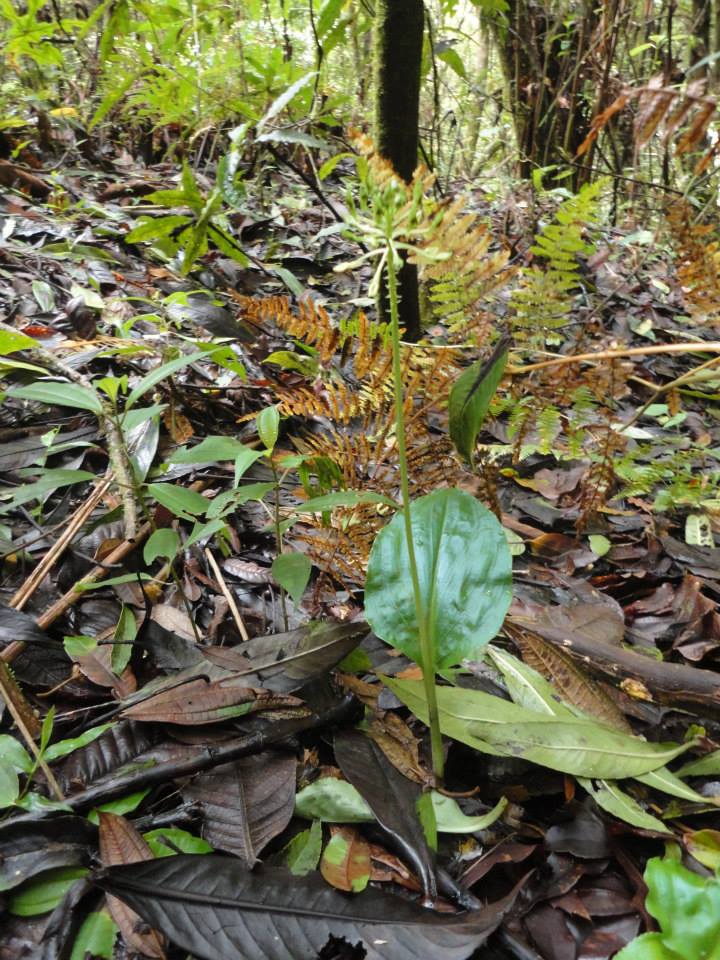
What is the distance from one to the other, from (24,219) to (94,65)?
6.86ft

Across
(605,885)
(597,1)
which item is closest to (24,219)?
(605,885)

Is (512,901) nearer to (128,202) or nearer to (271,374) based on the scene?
(271,374)

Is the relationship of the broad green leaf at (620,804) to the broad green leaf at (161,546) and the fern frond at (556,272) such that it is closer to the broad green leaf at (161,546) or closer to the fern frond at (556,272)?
the broad green leaf at (161,546)

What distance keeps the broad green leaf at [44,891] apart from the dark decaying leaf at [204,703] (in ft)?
0.70

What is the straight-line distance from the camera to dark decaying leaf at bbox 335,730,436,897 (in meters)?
0.85

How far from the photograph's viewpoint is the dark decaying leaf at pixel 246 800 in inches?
33.8

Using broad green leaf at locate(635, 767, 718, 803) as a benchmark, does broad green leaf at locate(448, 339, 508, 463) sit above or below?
above

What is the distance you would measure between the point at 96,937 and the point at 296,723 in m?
0.36

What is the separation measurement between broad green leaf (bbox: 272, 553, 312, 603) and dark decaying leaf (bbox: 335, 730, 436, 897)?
9.3 inches

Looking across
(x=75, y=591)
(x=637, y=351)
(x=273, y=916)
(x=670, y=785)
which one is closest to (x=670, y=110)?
(x=637, y=351)

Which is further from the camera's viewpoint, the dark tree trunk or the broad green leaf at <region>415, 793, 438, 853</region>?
the dark tree trunk

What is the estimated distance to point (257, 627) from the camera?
1283 millimetres

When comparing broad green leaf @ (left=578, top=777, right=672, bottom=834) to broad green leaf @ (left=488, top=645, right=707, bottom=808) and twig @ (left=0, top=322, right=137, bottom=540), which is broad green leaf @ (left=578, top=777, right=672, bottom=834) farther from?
twig @ (left=0, top=322, right=137, bottom=540)

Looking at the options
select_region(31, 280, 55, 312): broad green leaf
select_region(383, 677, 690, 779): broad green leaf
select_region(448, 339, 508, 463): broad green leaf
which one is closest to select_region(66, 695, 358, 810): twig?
select_region(383, 677, 690, 779): broad green leaf
